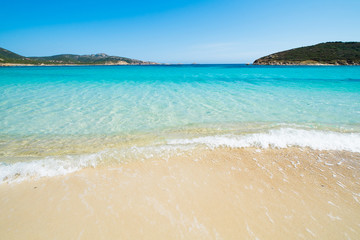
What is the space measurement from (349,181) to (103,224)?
4576mm

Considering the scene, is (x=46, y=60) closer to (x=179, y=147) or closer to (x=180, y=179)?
(x=179, y=147)

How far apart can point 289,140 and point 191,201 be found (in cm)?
384

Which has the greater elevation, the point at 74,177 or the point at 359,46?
the point at 359,46

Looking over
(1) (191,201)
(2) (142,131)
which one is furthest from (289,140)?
(2) (142,131)

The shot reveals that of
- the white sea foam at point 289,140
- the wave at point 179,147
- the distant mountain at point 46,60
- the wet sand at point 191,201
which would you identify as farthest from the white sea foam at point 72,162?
the distant mountain at point 46,60

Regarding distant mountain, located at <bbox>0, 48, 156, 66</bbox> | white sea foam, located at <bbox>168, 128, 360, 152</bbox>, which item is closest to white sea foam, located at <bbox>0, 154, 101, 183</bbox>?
white sea foam, located at <bbox>168, 128, 360, 152</bbox>

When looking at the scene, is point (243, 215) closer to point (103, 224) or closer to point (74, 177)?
point (103, 224)

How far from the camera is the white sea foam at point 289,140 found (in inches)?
191

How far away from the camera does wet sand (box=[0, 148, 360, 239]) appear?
2.40 meters

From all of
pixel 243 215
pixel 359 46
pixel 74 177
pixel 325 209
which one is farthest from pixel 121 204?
pixel 359 46

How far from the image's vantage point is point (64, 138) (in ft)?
18.0

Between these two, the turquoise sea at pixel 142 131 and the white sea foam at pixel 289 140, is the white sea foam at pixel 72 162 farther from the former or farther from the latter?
the white sea foam at pixel 289 140

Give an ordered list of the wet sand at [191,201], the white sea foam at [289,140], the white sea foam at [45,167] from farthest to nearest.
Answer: the white sea foam at [289,140] → the white sea foam at [45,167] → the wet sand at [191,201]

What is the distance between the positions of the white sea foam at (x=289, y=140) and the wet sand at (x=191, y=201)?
76cm
